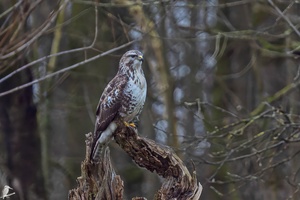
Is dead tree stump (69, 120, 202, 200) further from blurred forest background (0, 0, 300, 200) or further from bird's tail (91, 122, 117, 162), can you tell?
blurred forest background (0, 0, 300, 200)

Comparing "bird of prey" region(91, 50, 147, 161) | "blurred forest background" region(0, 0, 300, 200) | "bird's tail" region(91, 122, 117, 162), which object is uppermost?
"blurred forest background" region(0, 0, 300, 200)

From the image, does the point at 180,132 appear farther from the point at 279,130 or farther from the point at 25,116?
the point at 279,130

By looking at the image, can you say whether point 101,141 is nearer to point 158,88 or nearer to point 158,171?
point 158,171

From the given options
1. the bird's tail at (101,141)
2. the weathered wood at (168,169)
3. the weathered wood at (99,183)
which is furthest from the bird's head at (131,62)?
the weathered wood at (99,183)

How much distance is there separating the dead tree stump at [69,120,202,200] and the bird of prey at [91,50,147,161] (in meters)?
1.01

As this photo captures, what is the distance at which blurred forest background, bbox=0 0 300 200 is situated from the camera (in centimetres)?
1348

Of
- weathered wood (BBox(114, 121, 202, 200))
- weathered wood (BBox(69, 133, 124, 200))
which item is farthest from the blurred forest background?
weathered wood (BBox(69, 133, 124, 200))

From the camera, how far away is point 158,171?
24.2 feet

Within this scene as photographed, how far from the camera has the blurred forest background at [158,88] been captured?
13.5m

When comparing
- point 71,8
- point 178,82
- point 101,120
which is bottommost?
point 101,120

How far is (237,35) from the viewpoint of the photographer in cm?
1309

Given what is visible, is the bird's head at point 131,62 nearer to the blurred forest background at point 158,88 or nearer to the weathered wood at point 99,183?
the weathered wood at point 99,183

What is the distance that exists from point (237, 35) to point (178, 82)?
2649 mm

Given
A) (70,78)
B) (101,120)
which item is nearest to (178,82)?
(70,78)
